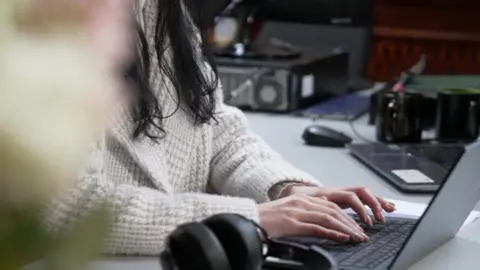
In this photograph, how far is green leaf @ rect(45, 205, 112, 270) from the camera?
12.1 inches

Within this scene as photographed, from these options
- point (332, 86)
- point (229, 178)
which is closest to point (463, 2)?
point (332, 86)

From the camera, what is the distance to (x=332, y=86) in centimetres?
239

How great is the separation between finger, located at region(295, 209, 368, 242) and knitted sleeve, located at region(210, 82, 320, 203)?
0.20m

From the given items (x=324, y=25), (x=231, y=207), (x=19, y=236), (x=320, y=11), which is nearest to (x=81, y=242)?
(x=19, y=236)

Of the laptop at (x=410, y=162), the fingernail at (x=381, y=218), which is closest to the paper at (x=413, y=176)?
the laptop at (x=410, y=162)

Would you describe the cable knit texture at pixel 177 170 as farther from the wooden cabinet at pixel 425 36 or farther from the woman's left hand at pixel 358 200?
the wooden cabinet at pixel 425 36

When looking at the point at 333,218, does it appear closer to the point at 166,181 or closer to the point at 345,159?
the point at 166,181

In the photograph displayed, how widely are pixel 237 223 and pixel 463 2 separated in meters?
2.65

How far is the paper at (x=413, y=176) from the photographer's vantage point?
148cm

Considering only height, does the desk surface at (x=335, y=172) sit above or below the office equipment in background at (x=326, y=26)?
below

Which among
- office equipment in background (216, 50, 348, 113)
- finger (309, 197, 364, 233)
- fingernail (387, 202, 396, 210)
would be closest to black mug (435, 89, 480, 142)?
office equipment in background (216, 50, 348, 113)

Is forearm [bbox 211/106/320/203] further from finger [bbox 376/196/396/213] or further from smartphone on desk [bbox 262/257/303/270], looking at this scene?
smartphone on desk [bbox 262/257/303/270]

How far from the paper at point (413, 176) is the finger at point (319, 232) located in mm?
483

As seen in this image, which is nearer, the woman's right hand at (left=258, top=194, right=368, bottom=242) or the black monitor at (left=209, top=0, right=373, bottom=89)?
the woman's right hand at (left=258, top=194, right=368, bottom=242)
